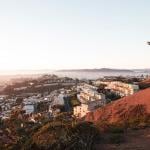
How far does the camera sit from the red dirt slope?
2193 cm

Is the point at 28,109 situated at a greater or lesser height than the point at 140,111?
lesser

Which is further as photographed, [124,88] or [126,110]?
[124,88]

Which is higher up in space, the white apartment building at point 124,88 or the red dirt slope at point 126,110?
the red dirt slope at point 126,110

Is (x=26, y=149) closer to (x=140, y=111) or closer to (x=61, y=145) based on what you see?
(x=61, y=145)

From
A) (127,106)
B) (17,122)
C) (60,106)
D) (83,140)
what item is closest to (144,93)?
(127,106)

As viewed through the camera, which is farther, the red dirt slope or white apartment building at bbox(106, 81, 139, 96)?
white apartment building at bbox(106, 81, 139, 96)

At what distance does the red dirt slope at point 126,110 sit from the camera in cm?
2193

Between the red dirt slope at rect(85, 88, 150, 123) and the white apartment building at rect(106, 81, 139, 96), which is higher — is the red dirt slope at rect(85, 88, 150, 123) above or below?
above

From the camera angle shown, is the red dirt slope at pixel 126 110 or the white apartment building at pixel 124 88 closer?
the red dirt slope at pixel 126 110

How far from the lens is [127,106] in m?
23.9

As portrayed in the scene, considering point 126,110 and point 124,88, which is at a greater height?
point 126,110

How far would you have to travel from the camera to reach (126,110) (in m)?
23.0

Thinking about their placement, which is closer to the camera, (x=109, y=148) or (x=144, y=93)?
(x=109, y=148)

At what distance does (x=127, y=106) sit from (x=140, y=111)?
1964mm
